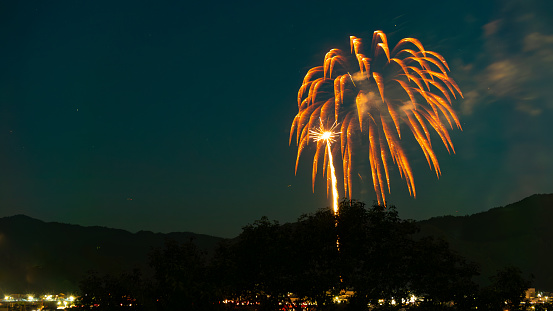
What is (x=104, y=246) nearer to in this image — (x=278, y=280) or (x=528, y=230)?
(x=528, y=230)

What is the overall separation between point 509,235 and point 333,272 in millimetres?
161698

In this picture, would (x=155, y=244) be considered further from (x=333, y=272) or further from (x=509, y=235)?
(x=333, y=272)

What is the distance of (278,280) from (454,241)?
5670 inches

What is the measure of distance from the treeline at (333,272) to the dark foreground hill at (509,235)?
112 metres

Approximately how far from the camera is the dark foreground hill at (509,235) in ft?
483

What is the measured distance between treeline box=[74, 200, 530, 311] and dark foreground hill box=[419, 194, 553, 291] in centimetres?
11192

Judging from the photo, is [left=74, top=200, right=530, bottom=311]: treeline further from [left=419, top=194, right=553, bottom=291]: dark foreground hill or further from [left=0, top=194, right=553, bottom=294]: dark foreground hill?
[left=0, top=194, right=553, bottom=294]: dark foreground hill

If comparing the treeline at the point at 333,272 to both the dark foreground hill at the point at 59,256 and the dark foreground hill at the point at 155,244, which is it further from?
the dark foreground hill at the point at 59,256

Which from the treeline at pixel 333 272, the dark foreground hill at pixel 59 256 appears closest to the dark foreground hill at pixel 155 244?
the dark foreground hill at pixel 59 256

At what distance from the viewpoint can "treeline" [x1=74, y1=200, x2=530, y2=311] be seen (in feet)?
86.6

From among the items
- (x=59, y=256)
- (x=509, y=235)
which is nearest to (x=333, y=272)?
(x=509, y=235)

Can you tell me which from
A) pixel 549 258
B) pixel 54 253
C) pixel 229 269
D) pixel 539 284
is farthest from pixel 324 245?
pixel 54 253

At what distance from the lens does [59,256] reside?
18112 cm

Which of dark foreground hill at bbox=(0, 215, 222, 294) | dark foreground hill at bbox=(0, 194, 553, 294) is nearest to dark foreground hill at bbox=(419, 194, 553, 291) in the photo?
dark foreground hill at bbox=(0, 194, 553, 294)
